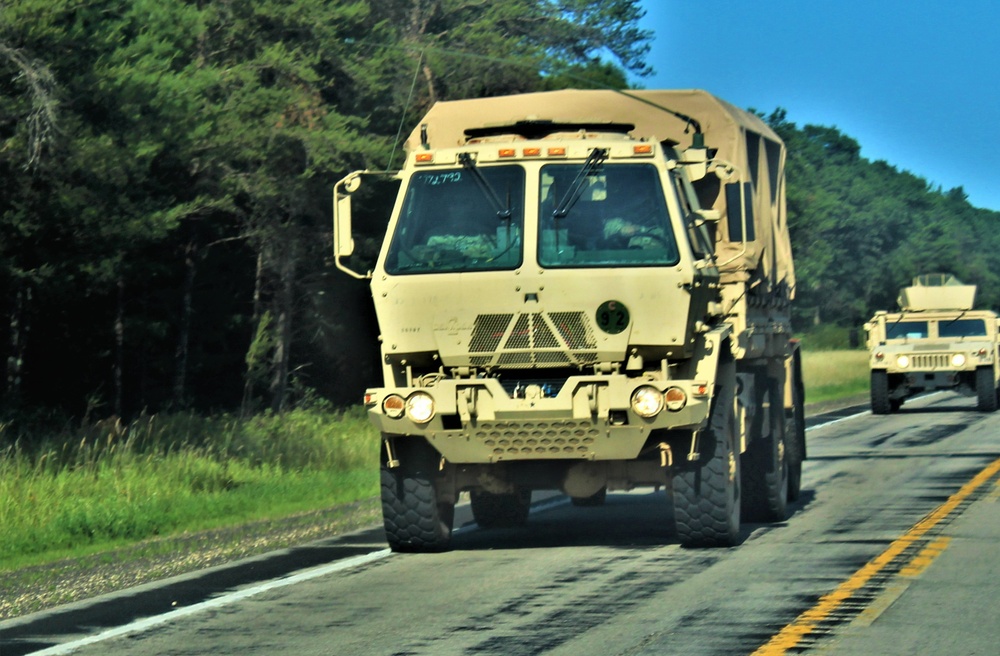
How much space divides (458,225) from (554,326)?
102 cm

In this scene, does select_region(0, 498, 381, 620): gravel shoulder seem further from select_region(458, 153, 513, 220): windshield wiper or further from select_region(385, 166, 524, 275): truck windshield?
Answer: select_region(458, 153, 513, 220): windshield wiper

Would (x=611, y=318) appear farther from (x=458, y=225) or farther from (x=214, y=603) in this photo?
(x=214, y=603)

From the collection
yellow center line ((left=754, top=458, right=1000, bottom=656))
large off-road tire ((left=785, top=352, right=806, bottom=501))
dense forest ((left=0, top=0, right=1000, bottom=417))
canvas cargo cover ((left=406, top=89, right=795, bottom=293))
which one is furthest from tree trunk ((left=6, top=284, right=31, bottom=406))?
yellow center line ((left=754, top=458, right=1000, bottom=656))

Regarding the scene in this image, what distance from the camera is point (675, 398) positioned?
1065cm

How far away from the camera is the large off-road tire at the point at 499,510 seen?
13375mm

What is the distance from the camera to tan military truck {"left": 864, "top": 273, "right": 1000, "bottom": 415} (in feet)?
104

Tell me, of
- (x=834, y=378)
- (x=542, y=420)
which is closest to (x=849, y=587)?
(x=542, y=420)

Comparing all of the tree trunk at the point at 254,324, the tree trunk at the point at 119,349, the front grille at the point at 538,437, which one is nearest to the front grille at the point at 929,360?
the tree trunk at the point at 254,324

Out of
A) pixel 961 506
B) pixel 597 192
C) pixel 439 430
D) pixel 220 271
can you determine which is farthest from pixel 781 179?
pixel 220 271

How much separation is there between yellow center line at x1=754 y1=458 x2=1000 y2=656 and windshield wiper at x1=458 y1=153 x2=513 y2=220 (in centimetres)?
336

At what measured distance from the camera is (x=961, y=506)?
14.1 metres

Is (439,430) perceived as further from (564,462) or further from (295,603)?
(295,603)

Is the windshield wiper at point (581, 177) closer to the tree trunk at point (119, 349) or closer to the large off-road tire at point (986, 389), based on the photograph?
the tree trunk at point (119, 349)

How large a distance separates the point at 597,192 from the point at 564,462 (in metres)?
1.95
